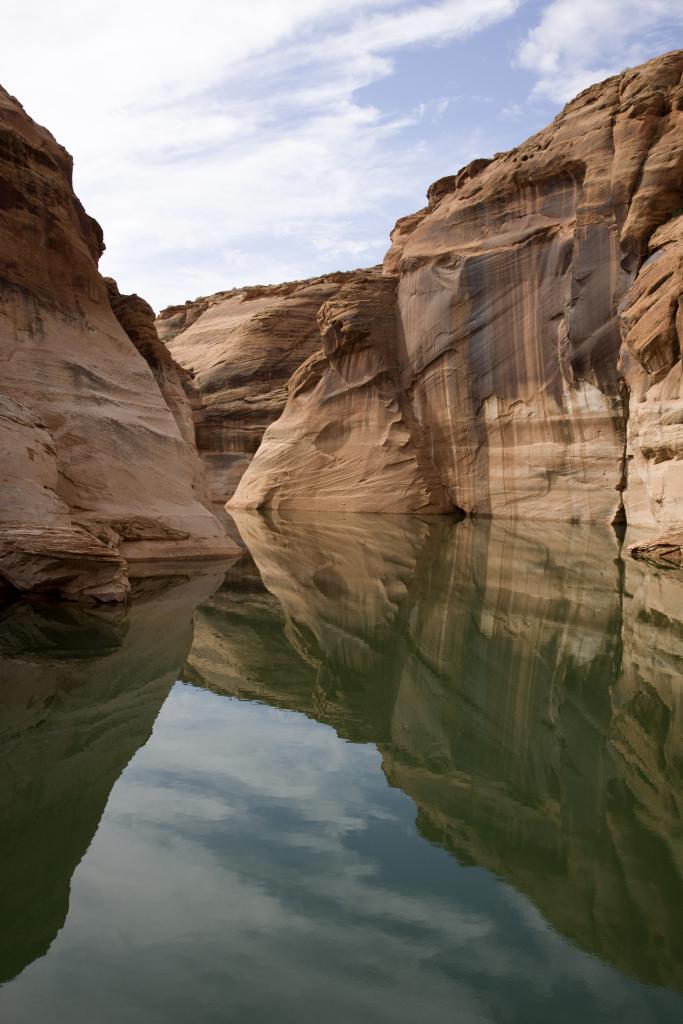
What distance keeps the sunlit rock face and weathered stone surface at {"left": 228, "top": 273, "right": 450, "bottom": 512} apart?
72 mm

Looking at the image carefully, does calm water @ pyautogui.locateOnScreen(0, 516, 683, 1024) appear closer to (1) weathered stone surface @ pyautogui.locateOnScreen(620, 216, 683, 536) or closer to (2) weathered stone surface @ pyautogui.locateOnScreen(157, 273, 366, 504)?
(1) weathered stone surface @ pyautogui.locateOnScreen(620, 216, 683, 536)

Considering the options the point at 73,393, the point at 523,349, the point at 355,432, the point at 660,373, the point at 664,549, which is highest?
the point at 523,349

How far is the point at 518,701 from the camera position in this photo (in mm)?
5797

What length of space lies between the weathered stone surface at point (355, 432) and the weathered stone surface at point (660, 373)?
32.0 feet

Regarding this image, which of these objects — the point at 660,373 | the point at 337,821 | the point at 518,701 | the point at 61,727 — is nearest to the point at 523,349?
the point at 660,373

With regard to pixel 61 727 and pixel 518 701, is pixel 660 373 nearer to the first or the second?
pixel 518 701

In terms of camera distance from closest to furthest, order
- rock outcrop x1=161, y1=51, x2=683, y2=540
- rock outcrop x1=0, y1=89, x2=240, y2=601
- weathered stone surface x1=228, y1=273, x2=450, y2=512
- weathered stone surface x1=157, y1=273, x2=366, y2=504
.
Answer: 1. rock outcrop x1=0, y1=89, x2=240, y2=601
2. rock outcrop x1=161, y1=51, x2=683, y2=540
3. weathered stone surface x1=228, y1=273, x2=450, y2=512
4. weathered stone surface x1=157, y1=273, x2=366, y2=504

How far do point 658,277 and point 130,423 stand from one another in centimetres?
1048

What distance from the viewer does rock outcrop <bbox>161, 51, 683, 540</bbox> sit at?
1898 cm

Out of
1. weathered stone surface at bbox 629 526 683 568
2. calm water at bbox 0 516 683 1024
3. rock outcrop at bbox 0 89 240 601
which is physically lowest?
calm water at bbox 0 516 683 1024

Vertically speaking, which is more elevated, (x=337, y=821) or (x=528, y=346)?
(x=528, y=346)

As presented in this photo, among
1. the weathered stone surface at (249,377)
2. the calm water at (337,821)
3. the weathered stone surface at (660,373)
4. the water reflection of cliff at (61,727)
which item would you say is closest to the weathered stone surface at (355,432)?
the weathered stone surface at (249,377)

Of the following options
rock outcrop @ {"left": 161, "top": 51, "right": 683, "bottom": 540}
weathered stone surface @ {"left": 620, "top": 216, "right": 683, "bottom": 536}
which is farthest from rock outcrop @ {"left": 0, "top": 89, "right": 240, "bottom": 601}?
rock outcrop @ {"left": 161, "top": 51, "right": 683, "bottom": 540}

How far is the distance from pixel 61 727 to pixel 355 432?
24002 millimetres
